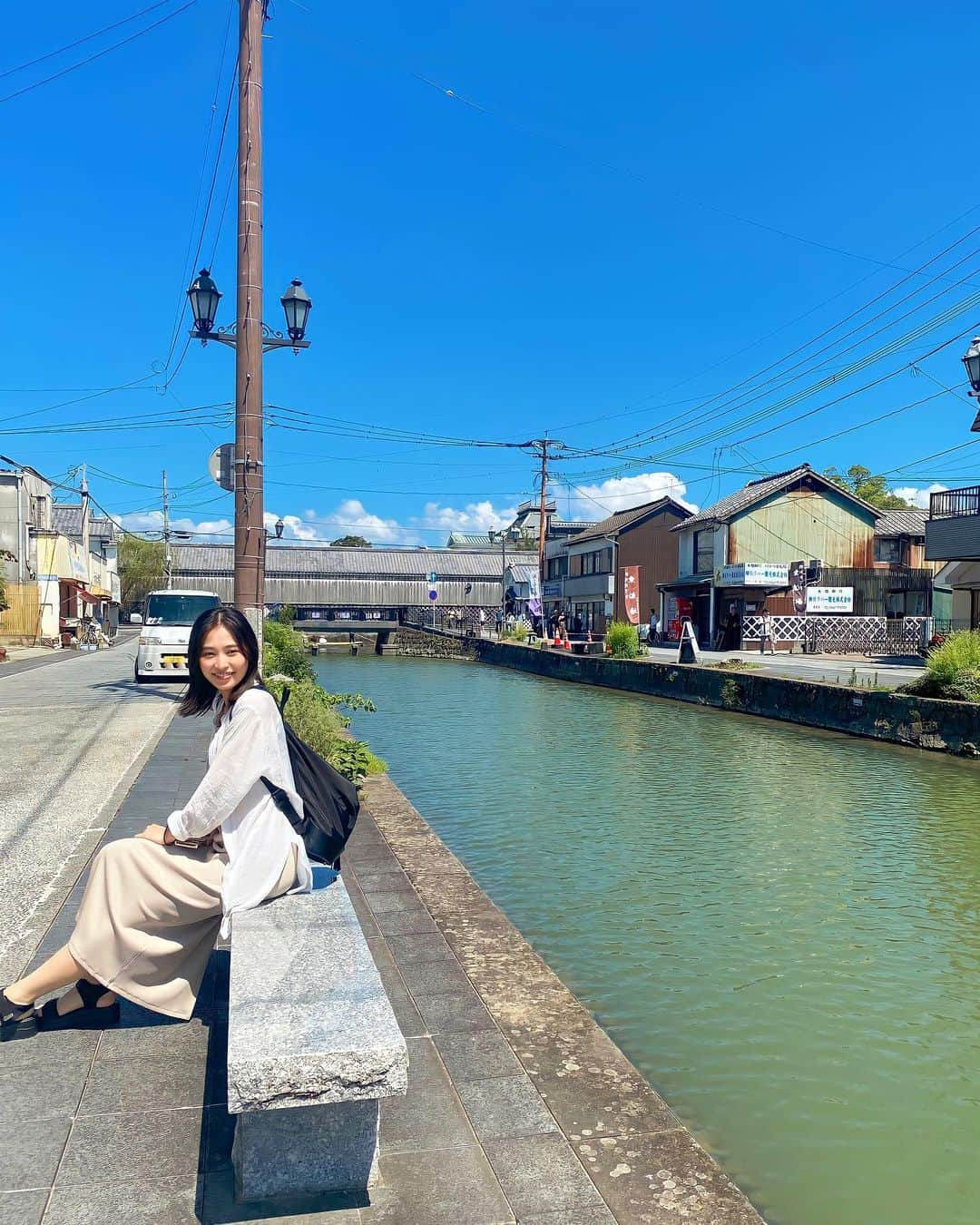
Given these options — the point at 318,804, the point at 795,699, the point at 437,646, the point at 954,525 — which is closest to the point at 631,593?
the point at 954,525

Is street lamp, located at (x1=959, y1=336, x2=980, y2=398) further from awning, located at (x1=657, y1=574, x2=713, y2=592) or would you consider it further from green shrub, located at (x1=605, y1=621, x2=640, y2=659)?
awning, located at (x1=657, y1=574, x2=713, y2=592)

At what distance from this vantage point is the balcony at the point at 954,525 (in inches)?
1009

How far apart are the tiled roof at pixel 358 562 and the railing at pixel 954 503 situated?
41.4 m

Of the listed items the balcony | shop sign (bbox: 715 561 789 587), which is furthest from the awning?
the balcony

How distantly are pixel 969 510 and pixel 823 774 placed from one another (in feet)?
55.4

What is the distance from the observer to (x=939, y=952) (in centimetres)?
621

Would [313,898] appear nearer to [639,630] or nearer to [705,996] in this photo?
[705,996]

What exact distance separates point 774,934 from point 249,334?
9331 mm

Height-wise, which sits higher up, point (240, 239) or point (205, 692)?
point (240, 239)

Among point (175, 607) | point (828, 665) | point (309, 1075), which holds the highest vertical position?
point (175, 607)

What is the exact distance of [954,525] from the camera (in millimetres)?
26297

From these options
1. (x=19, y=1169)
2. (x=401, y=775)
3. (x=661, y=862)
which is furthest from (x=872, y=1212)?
(x=401, y=775)

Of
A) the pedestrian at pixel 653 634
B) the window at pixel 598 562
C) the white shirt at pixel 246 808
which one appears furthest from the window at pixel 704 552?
the white shirt at pixel 246 808

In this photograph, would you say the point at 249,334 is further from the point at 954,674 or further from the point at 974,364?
the point at 954,674
